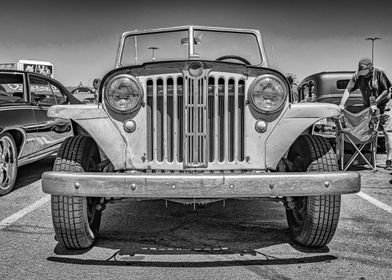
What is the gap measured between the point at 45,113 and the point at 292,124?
419 cm

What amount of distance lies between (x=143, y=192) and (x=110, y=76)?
3.00 ft

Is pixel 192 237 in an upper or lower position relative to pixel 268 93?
lower

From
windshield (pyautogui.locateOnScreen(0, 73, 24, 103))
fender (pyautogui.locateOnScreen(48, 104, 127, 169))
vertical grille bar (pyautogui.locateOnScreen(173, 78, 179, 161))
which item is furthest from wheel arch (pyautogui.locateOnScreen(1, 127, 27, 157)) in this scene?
vertical grille bar (pyautogui.locateOnScreen(173, 78, 179, 161))

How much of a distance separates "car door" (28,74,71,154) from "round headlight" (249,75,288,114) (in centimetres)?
355

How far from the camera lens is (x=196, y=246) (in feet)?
12.4

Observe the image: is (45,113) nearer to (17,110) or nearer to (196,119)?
(17,110)

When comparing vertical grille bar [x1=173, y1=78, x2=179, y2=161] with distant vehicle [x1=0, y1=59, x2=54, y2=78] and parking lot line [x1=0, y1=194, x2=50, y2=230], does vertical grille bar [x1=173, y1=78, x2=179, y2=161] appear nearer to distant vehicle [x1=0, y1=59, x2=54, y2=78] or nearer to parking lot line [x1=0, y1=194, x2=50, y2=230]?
parking lot line [x1=0, y1=194, x2=50, y2=230]

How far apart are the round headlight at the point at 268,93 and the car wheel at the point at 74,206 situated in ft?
4.37


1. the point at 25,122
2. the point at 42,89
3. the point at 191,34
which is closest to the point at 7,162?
the point at 25,122

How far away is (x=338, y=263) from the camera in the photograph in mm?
3387

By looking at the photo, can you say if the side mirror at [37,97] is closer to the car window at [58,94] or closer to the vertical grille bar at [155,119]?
the car window at [58,94]

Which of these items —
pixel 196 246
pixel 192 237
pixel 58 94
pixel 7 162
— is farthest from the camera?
pixel 58 94

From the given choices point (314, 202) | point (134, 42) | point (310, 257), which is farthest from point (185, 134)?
point (134, 42)

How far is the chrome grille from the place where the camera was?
133 inches
